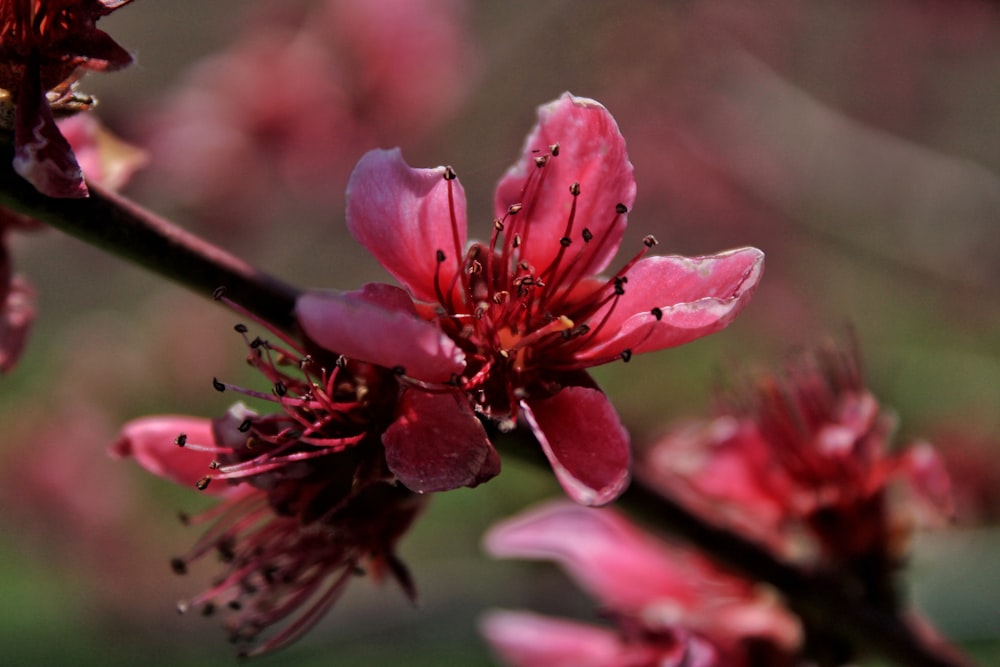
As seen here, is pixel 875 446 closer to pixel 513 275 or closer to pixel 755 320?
pixel 513 275

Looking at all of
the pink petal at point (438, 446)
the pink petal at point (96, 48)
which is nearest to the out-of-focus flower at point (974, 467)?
the pink petal at point (438, 446)

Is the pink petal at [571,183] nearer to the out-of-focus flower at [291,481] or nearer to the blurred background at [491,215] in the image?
the out-of-focus flower at [291,481]

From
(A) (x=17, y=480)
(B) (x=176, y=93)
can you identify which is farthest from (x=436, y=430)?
(A) (x=17, y=480)

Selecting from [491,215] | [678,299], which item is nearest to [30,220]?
[678,299]

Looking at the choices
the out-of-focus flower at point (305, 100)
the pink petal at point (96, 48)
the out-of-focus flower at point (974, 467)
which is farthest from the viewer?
the out-of-focus flower at point (974, 467)

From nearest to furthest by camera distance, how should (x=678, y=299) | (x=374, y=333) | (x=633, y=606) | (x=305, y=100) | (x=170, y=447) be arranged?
1. (x=374, y=333)
2. (x=678, y=299)
3. (x=170, y=447)
4. (x=633, y=606)
5. (x=305, y=100)

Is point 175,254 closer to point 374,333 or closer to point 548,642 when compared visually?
point 374,333
